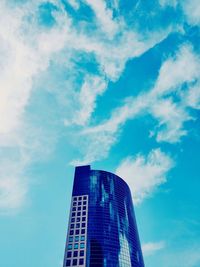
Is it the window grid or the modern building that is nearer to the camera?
the window grid

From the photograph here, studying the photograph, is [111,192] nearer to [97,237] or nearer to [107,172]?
[107,172]

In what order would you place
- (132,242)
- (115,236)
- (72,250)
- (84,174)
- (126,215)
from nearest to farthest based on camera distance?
(72,250) → (115,236) → (132,242) → (126,215) → (84,174)

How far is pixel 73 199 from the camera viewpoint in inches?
6727

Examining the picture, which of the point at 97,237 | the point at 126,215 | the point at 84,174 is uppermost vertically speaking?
the point at 84,174

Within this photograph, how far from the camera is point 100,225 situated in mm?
154875

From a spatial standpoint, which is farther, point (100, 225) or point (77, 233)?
point (100, 225)

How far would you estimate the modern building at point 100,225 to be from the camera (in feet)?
462

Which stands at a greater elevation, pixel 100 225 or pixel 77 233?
pixel 100 225

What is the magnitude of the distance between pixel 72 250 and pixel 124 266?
34281mm

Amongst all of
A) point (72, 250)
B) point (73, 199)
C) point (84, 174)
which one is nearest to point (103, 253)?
point (72, 250)

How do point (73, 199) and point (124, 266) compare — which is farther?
point (73, 199)

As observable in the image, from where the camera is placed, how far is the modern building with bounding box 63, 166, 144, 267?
14075cm

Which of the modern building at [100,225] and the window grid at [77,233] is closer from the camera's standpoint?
the window grid at [77,233]

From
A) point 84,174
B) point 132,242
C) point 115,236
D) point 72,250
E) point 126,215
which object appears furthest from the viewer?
point 84,174
